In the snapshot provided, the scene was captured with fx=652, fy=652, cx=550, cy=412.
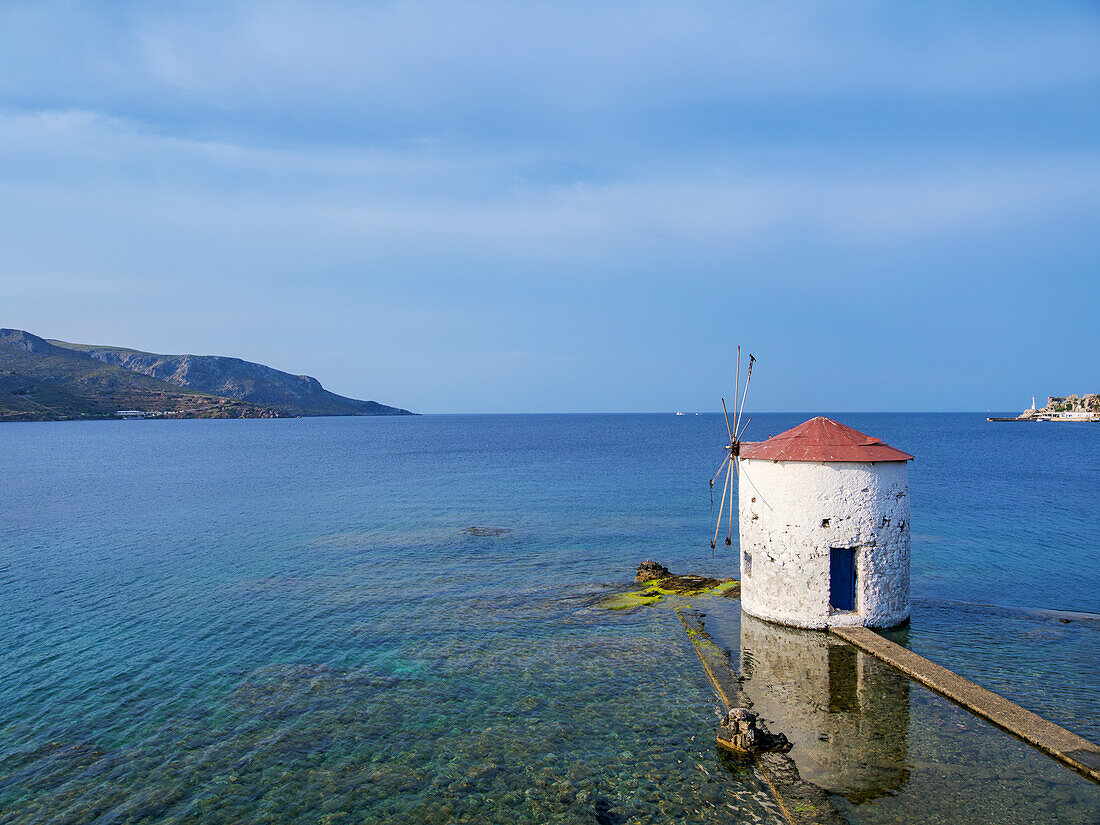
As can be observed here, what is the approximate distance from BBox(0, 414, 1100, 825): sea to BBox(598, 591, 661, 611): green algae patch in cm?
49

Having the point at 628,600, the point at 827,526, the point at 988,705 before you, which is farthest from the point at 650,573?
the point at 988,705

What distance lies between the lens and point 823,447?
20516 millimetres

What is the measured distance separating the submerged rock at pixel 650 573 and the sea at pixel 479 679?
1272 millimetres

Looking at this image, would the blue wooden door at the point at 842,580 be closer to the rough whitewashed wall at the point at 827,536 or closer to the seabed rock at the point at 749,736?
the rough whitewashed wall at the point at 827,536

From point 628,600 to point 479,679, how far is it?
30.2 ft

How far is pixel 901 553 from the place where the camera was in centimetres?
2053

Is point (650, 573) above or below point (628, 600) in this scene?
above

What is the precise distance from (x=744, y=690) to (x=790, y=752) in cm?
327

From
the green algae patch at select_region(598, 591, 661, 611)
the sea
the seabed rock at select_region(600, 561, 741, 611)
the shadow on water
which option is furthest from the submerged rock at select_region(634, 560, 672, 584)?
the shadow on water

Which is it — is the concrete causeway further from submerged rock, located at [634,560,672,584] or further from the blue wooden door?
submerged rock, located at [634,560,672,584]

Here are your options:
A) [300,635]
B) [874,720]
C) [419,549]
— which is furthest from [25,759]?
[419,549]

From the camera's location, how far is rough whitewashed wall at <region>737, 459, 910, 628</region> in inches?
788

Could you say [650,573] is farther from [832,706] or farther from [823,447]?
[832,706]

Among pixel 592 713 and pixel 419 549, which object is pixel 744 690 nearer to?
pixel 592 713
